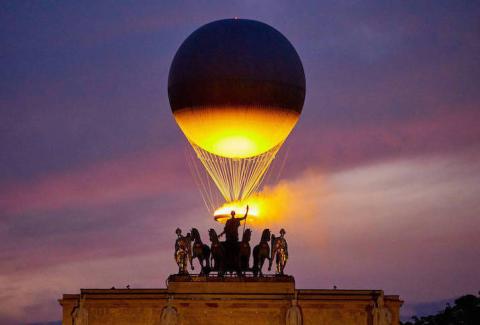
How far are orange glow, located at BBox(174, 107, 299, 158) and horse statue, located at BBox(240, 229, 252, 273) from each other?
11.5ft

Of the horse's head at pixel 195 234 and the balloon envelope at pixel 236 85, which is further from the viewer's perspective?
the horse's head at pixel 195 234

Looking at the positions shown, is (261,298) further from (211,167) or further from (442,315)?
(442,315)

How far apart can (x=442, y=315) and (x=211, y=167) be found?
61.1ft

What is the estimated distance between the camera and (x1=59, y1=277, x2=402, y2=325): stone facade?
64.1m

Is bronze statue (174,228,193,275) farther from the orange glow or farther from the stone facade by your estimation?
the orange glow

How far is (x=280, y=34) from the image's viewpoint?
66.8m

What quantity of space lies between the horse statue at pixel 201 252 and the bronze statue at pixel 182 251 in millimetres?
210

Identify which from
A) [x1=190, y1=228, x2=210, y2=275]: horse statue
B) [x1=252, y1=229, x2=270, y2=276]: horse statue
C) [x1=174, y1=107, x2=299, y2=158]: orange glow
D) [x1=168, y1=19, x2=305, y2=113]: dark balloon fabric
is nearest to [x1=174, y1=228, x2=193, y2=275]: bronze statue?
[x1=190, y1=228, x2=210, y2=275]: horse statue

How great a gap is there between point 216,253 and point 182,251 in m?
1.40

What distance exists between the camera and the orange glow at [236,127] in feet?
214

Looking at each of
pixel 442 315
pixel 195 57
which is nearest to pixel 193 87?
pixel 195 57

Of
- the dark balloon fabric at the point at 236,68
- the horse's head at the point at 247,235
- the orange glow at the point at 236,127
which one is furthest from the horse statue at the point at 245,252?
the dark balloon fabric at the point at 236,68

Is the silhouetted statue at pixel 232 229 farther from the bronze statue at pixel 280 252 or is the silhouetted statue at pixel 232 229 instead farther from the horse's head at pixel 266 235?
the bronze statue at pixel 280 252

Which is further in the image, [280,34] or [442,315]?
[442,315]
